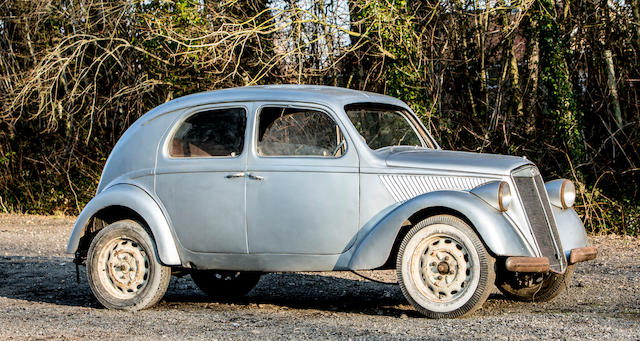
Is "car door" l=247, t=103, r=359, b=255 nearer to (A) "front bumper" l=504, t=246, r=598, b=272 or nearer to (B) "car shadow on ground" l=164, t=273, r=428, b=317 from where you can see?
(B) "car shadow on ground" l=164, t=273, r=428, b=317

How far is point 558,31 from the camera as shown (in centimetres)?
1388

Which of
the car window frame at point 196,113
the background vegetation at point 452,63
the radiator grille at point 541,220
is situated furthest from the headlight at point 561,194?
the background vegetation at point 452,63

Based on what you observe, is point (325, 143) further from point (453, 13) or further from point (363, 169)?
point (453, 13)

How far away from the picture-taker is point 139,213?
7113 millimetres

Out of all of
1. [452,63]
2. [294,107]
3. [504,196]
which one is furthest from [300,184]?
[452,63]

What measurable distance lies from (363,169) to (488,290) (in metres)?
1.35

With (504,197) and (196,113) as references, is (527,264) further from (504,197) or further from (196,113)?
(196,113)

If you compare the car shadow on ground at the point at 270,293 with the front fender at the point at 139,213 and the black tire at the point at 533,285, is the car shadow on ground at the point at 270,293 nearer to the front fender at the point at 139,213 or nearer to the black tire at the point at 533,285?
the black tire at the point at 533,285

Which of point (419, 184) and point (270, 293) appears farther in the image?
point (270, 293)

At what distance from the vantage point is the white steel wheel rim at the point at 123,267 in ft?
23.3

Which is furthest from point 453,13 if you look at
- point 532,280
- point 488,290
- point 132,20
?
point 488,290

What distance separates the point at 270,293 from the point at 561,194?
3.10 m

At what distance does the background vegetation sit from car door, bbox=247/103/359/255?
7.09 meters

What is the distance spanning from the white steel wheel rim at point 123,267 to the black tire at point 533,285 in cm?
304
